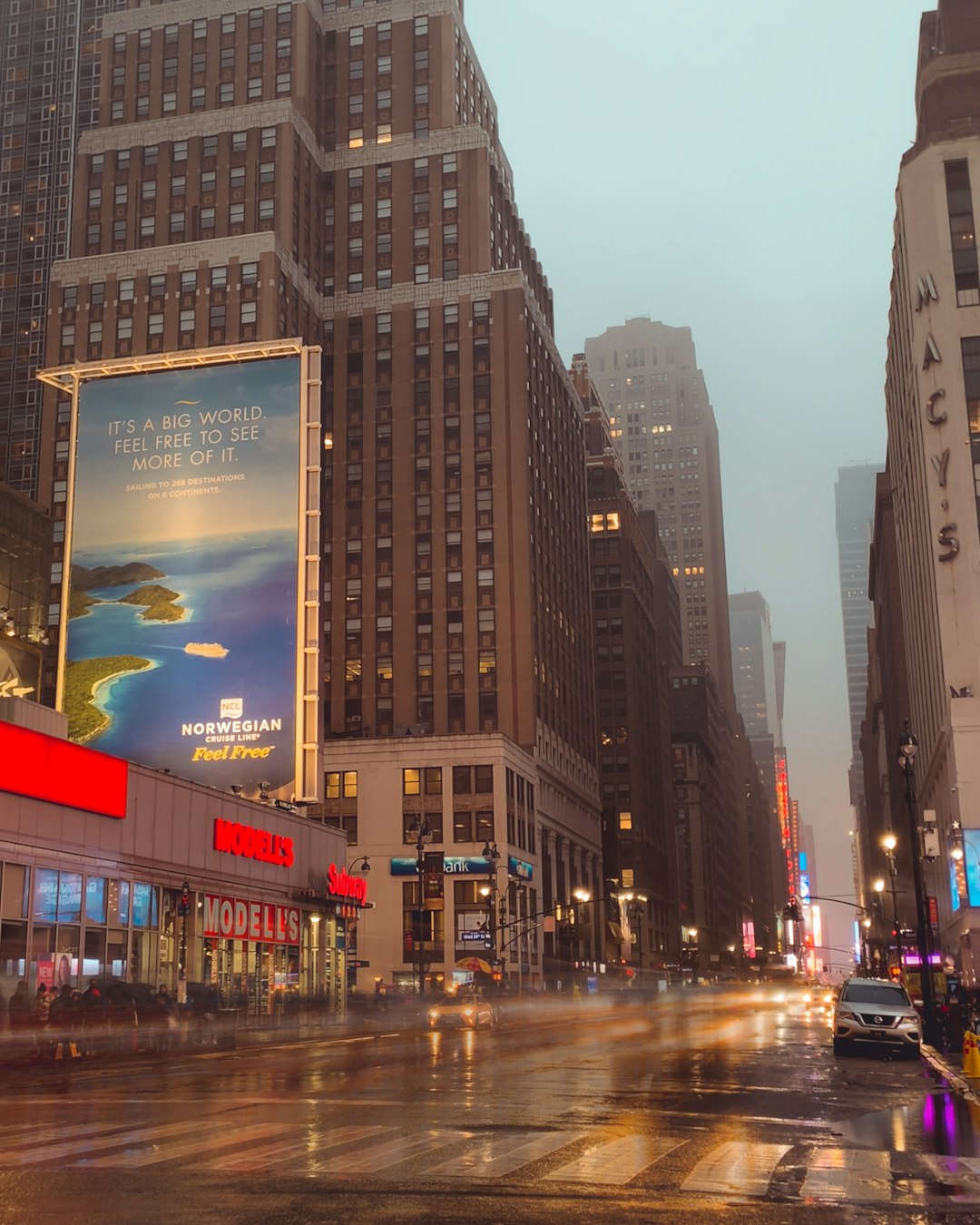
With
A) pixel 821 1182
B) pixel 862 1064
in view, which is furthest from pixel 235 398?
pixel 821 1182

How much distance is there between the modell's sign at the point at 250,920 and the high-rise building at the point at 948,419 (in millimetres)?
35589

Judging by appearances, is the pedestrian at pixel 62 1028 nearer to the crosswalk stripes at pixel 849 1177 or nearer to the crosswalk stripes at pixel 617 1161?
the crosswalk stripes at pixel 617 1161

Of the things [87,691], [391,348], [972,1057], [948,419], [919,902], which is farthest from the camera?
[391,348]

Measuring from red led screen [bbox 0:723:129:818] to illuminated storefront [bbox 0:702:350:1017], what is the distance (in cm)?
5

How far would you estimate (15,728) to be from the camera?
39.5 m

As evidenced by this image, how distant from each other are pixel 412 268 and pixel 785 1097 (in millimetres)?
106811

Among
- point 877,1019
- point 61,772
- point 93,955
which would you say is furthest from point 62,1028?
point 877,1019

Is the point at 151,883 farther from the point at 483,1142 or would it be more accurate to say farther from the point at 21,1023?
the point at 483,1142

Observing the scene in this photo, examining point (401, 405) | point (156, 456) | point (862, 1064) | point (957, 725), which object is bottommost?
point (862, 1064)

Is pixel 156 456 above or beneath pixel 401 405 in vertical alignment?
beneath

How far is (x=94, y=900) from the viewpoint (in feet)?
146

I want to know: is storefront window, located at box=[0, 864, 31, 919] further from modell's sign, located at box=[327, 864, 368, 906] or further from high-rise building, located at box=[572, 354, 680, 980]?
high-rise building, located at box=[572, 354, 680, 980]

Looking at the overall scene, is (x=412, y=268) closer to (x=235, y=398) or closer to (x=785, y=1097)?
(x=235, y=398)

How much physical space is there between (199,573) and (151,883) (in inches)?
529
